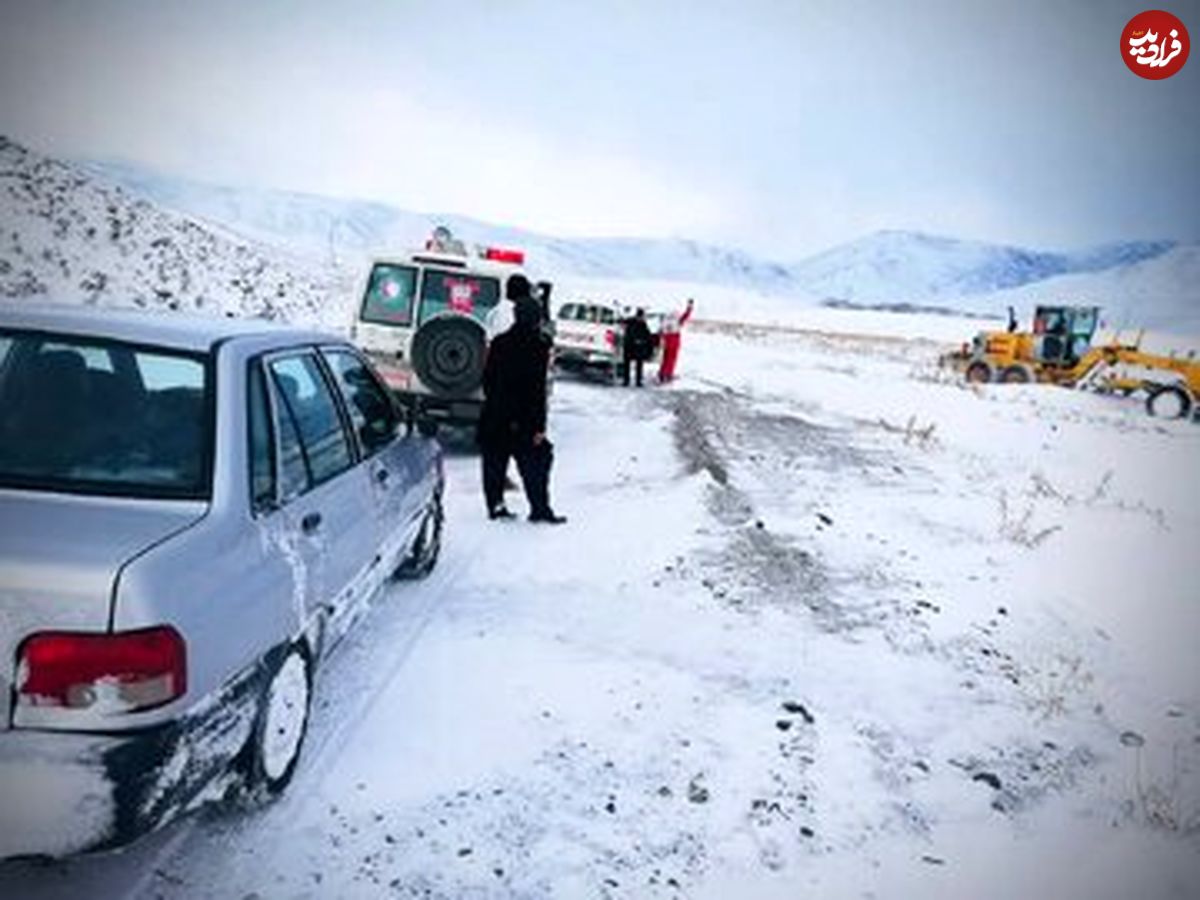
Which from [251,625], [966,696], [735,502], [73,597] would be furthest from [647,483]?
[73,597]

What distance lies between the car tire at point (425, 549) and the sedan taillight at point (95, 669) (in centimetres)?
352

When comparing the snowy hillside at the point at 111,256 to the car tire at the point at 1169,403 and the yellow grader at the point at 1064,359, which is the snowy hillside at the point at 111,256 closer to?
the yellow grader at the point at 1064,359

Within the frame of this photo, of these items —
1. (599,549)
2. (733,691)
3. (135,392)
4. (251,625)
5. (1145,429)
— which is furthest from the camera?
(1145,429)

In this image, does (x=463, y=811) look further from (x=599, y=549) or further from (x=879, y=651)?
(x=599, y=549)

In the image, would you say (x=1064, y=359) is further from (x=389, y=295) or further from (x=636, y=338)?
(x=389, y=295)

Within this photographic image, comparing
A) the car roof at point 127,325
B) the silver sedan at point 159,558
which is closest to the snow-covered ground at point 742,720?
the silver sedan at point 159,558

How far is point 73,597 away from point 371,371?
9.73 ft

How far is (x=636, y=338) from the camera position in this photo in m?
21.7

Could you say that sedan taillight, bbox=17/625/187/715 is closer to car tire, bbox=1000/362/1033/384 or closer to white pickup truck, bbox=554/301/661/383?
white pickup truck, bbox=554/301/661/383

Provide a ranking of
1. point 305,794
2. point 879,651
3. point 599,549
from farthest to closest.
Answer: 1. point 599,549
2. point 879,651
3. point 305,794

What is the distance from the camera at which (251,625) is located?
10.4ft

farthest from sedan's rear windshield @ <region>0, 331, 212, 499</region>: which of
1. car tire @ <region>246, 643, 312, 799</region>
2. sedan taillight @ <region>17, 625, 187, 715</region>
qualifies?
car tire @ <region>246, 643, 312, 799</region>

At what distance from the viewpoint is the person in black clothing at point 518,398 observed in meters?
7.76

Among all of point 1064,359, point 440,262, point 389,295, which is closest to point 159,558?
point 389,295
